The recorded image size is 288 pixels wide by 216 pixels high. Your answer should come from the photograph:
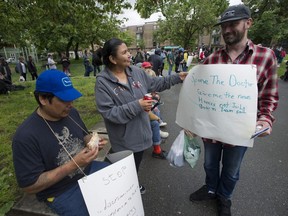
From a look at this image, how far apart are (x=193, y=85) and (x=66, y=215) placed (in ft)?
4.95

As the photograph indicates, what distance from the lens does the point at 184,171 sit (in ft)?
10.00

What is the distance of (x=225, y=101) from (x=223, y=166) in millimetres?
865

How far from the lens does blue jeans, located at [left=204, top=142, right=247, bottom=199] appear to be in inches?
78.0

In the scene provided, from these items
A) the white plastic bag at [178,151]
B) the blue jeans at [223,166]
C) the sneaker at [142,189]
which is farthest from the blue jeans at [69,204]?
the blue jeans at [223,166]

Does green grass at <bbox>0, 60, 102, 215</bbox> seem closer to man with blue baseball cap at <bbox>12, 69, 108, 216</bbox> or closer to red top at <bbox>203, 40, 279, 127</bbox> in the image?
man with blue baseball cap at <bbox>12, 69, 108, 216</bbox>

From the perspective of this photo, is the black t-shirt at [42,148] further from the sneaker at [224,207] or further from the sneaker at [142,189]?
the sneaker at [224,207]

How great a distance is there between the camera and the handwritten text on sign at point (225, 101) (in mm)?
1568

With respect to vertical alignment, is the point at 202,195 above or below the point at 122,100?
below

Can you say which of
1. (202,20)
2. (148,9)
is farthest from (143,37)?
(148,9)

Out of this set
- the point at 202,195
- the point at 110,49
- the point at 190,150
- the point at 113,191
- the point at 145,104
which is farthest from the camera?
the point at 202,195

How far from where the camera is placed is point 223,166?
2154 mm

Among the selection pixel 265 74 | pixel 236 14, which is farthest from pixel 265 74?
pixel 236 14

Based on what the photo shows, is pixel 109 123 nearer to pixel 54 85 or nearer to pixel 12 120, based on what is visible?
pixel 54 85

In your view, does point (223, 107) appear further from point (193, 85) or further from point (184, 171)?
point (184, 171)
